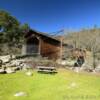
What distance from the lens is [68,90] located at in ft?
54.6

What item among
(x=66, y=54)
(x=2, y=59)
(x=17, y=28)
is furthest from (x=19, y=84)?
(x=17, y=28)

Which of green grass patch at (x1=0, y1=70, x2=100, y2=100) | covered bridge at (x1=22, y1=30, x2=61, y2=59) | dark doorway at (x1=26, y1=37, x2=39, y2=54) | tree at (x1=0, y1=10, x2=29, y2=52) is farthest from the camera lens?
tree at (x1=0, y1=10, x2=29, y2=52)

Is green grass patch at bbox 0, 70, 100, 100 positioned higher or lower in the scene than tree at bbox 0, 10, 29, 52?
lower

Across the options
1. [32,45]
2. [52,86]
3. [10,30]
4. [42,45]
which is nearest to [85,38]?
[42,45]

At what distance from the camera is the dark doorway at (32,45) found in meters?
30.8

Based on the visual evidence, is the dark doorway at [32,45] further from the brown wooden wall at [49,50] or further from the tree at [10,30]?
the tree at [10,30]

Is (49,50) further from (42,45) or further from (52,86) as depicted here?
(52,86)

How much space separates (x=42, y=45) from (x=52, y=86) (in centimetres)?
1298

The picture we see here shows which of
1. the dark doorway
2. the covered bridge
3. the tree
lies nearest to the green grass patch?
the dark doorway

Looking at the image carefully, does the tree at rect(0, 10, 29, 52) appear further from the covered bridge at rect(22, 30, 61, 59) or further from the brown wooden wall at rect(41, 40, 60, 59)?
the brown wooden wall at rect(41, 40, 60, 59)

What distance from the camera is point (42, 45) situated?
3078cm

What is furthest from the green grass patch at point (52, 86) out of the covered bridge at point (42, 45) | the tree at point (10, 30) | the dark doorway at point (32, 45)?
the tree at point (10, 30)

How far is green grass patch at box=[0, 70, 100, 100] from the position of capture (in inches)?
602

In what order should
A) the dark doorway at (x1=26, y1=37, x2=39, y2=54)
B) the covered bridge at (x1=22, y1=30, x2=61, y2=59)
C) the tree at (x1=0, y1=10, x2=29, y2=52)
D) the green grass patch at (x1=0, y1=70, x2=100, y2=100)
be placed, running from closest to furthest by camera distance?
the green grass patch at (x1=0, y1=70, x2=100, y2=100) < the covered bridge at (x1=22, y1=30, x2=61, y2=59) < the dark doorway at (x1=26, y1=37, x2=39, y2=54) < the tree at (x1=0, y1=10, x2=29, y2=52)
